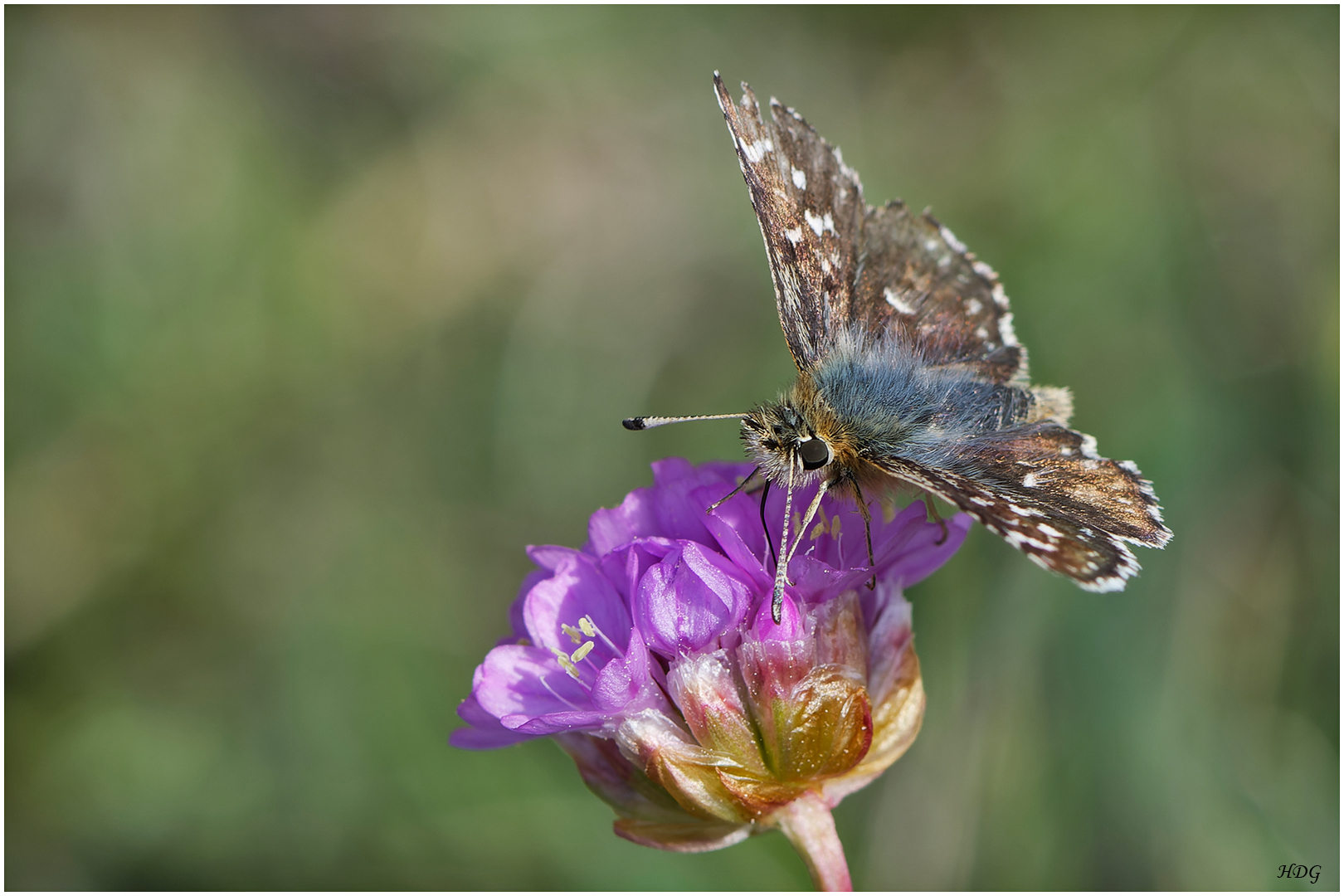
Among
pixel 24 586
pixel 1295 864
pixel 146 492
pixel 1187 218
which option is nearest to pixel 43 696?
pixel 24 586

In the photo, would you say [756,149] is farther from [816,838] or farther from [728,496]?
[816,838]

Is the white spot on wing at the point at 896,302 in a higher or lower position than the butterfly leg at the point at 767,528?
higher

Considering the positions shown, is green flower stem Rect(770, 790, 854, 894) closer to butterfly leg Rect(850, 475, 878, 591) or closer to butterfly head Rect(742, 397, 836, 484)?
butterfly leg Rect(850, 475, 878, 591)

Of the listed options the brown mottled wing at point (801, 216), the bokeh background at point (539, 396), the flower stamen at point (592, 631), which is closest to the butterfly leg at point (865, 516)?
the brown mottled wing at point (801, 216)

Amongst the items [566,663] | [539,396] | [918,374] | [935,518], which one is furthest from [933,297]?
[539,396]

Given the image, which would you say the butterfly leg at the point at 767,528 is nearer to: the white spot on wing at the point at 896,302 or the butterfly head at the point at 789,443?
the butterfly head at the point at 789,443

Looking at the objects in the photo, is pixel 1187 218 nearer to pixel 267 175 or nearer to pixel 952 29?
pixel 952 29
